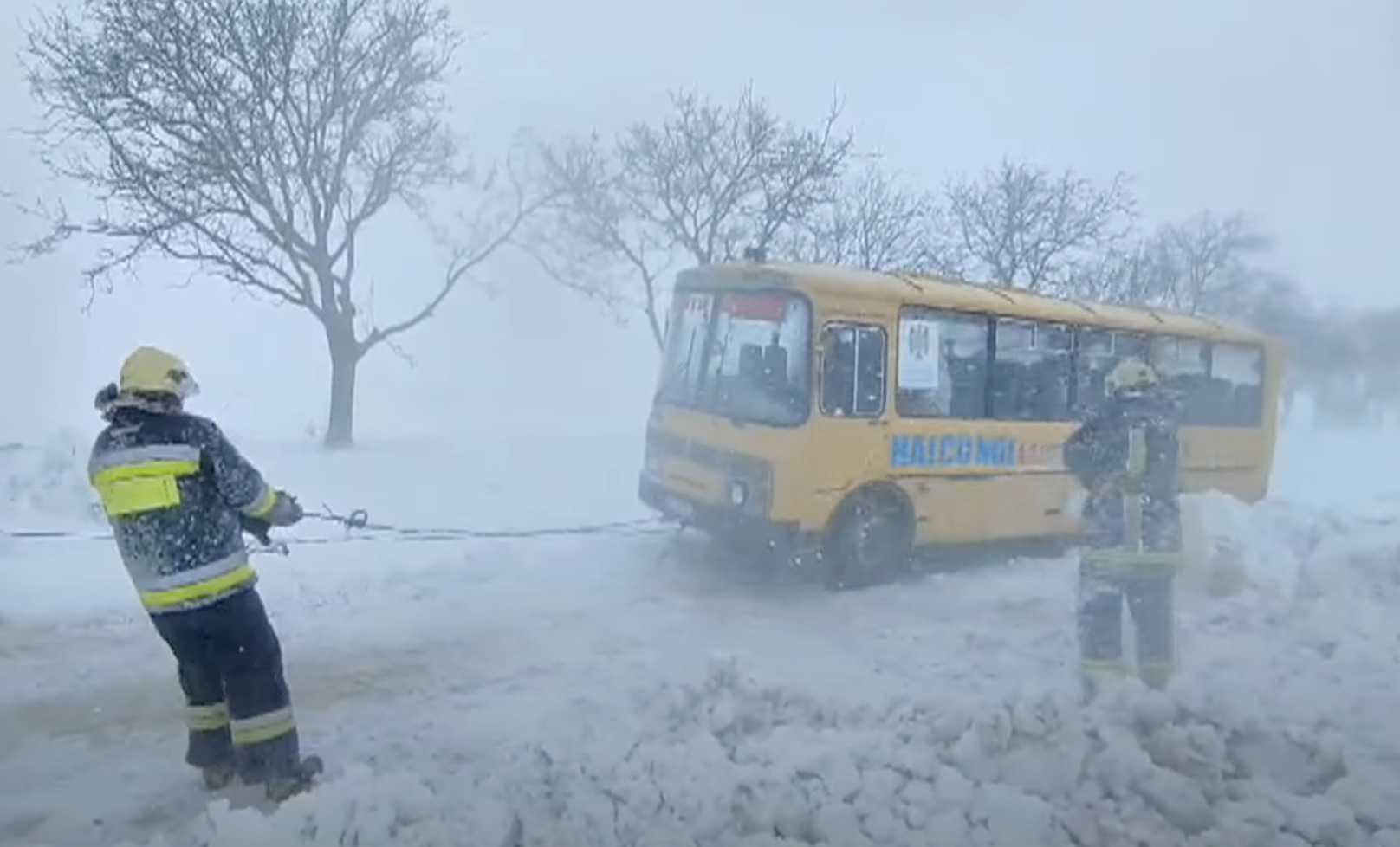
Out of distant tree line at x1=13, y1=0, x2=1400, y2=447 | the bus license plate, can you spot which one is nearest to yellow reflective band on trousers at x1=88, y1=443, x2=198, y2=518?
distant tree line at x1=13, y1=0, x2=1400, y2=447

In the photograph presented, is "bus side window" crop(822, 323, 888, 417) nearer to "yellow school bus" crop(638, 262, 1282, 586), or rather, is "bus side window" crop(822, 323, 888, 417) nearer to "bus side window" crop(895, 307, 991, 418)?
"yellow school bus" crop(638, 262, 1282, 586)

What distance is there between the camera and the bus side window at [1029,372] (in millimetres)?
5852

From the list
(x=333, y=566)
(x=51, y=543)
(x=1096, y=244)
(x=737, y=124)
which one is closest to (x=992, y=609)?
(x=1096, y=244)

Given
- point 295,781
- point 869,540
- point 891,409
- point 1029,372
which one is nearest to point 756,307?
point 891,409

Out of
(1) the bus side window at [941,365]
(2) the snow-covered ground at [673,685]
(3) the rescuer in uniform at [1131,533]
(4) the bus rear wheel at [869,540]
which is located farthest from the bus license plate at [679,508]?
(3) the rescuer in uniform at [1131,533]

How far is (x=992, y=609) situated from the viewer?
4.47m

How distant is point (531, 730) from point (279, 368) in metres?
1.98

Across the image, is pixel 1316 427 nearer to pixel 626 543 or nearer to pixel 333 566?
pixel 626 543

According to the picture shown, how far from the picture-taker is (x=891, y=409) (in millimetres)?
5625

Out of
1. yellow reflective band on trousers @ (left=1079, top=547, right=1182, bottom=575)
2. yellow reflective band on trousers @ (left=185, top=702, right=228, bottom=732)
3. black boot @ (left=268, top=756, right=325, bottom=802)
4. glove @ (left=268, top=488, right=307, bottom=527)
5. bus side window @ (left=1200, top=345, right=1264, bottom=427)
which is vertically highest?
bus side window @ (left=1200, top=345, right=1264, bottom=427)

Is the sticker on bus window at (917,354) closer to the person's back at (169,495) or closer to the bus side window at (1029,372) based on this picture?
the bus side window at (1029,372)

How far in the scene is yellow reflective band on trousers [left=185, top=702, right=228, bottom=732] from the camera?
113 inches

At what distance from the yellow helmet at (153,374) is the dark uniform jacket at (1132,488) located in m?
2.79

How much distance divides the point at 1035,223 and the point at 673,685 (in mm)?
2464
